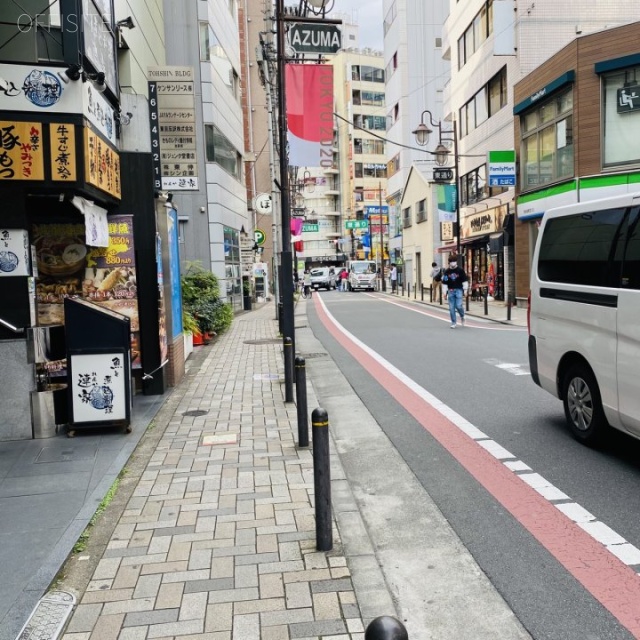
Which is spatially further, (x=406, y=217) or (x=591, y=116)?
(x=406, y=217)

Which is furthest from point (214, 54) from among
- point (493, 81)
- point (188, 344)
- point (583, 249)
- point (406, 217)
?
point (406, 217)


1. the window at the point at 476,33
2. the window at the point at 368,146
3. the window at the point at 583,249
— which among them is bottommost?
the window at the point at 583,249

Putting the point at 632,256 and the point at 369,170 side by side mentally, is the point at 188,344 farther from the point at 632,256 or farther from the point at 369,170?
the point at 369,170

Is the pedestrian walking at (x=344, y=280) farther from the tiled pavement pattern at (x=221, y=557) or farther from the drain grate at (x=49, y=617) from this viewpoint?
the drain grate at (x=49, y=617)

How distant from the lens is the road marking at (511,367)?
33.5ft

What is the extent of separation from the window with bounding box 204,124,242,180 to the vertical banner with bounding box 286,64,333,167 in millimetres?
12806

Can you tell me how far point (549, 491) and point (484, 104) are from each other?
29.5m

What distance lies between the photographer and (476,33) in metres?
31.4

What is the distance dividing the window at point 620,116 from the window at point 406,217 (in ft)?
95.7

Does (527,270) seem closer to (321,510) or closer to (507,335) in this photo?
(507,335)

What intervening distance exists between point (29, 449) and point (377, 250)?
71913mm

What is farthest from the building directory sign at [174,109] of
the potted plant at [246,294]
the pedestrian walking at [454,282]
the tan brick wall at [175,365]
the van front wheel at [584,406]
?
the potted plant at [246,294]

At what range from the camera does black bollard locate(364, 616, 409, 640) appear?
5.32 feet

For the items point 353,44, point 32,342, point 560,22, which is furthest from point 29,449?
point 353,44
